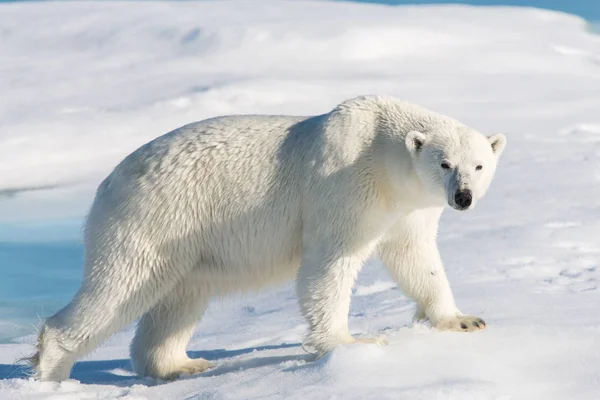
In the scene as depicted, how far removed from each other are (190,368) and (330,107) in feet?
28.5

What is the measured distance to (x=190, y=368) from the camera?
533 centimetres

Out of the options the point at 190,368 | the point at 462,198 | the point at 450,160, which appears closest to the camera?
the point at 462,198

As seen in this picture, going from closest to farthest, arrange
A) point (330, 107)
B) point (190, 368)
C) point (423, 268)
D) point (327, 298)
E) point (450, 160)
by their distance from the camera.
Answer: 1. point (450, 160)
2. point (327, 298)
3. point (423, 268)
4. point (190, 368)
5. point (330, 107)

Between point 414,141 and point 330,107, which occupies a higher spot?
point 330,107

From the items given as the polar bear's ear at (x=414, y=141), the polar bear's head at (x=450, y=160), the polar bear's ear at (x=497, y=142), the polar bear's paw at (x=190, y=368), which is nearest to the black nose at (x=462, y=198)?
the polar bear's head at (x=450, y=160)

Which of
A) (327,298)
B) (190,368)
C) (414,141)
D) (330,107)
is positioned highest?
(330,107)

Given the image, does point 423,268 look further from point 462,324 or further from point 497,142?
point 497,142

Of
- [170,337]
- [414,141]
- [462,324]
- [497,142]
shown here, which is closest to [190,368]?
[170,337]

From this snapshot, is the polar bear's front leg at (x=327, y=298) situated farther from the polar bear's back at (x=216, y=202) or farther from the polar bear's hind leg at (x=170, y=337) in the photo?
the polar bear's hind leg at (x=170, y=337)

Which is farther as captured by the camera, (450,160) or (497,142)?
(497,142)

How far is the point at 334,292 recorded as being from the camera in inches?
184

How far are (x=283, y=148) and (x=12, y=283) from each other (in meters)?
4.61

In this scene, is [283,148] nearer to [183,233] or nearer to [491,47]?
[183,233]

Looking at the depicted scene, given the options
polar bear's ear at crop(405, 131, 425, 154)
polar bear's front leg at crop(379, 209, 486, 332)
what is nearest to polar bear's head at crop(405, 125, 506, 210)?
polar bear's ear at crop(405, 131, 425, 154)
